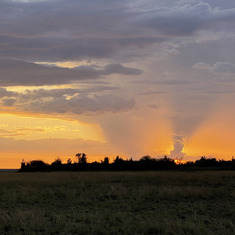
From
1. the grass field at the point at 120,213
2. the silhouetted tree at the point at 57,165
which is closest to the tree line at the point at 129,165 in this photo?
the silhouetted tree at the point at 57,165

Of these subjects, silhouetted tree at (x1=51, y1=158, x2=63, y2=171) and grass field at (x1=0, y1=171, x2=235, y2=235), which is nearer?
grass field at (x1=0, y1=171, x2=235, y2=235)

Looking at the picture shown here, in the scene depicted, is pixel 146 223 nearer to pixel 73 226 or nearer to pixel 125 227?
pixel 125 227

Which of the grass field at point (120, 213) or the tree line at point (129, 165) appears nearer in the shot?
the grass field at point (120, 213)

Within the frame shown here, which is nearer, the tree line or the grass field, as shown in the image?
the grass field

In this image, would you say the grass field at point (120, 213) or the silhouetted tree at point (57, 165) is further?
the silhouetted tree at point (57, 165)

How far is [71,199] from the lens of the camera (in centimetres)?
2384

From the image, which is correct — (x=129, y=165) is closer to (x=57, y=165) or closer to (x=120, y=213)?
(x=57, y=165)

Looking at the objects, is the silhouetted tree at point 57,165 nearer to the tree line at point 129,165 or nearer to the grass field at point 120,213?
the tree line at point 129,165

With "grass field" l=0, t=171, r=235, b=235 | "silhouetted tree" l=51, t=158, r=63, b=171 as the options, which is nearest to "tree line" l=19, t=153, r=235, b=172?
"silhouetted tree" l=51, t=158, r=63, b=171

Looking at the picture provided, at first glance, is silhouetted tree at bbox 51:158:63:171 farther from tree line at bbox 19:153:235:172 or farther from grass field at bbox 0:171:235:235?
grass field at bbox 0:171:235:235

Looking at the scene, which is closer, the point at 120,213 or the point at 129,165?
the point at 120,213

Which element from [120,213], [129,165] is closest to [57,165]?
[129,165]

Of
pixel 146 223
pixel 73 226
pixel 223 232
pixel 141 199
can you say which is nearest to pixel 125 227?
pixel 146 223

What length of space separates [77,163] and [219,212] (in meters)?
80.8
